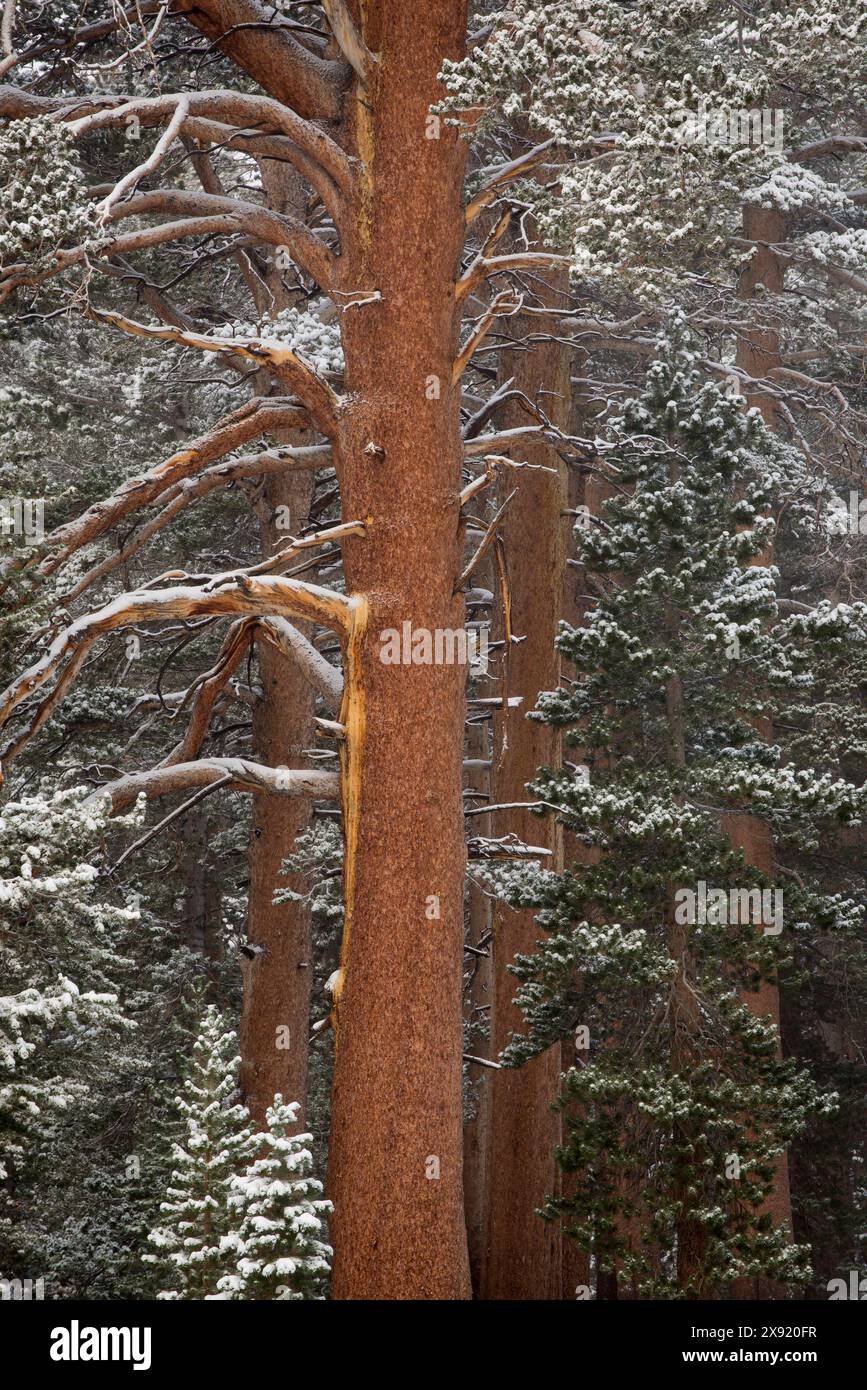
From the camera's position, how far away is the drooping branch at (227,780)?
400 inches

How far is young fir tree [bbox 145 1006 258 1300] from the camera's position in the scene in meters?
8.02

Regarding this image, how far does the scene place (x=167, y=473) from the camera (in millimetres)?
9188

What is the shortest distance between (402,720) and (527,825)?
4.93 metres

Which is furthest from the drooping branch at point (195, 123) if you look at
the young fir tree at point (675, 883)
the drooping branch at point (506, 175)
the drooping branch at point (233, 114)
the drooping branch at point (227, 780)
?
A: the young fir tree at point (675, 883)

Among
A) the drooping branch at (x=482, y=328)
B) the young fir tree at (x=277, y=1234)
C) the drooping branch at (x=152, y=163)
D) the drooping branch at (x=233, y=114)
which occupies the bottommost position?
the young fir tree at (x=277, y=1234)

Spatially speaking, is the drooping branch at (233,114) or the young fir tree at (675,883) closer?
the drooping branch at (233,114)

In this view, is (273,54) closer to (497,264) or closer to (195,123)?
(195,123)

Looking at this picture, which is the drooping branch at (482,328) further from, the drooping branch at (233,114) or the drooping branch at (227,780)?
the drooping branch at (227,780)

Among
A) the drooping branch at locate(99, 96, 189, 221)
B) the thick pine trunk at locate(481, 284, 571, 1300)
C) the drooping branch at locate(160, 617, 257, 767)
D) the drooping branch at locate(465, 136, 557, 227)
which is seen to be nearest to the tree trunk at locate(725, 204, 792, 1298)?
the thick pine trunk at locate(481, 284, 571, 1300)

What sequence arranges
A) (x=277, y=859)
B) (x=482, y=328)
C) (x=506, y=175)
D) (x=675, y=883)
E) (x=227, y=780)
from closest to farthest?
(x=482, y=328)
(x=506, y=175)
(x=227, y=780)
(x=675, y=883)
(x=277, y=859)

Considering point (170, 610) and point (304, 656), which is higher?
point (304, 656)

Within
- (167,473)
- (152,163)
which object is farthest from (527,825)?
(152,163)

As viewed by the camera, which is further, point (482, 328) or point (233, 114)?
point (233, 114)

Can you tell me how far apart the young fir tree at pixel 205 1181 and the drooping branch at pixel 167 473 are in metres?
2.85
